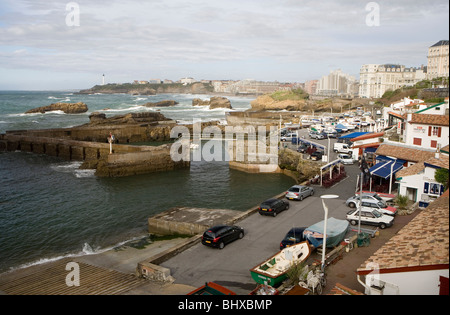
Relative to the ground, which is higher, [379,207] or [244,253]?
[379,207]

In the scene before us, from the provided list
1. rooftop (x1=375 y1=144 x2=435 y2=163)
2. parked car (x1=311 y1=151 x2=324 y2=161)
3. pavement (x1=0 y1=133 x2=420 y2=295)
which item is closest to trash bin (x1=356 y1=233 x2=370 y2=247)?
pavement (x1=0 y1=133 x2=420 y2=295)

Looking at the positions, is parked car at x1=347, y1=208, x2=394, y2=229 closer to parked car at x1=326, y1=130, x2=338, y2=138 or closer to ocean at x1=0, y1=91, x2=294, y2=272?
ocean at x1=0, y1=91, x2=294, y2=272

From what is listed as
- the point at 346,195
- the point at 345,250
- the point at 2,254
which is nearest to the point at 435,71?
the point at 346,195

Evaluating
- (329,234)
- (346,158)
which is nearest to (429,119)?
(346,158)

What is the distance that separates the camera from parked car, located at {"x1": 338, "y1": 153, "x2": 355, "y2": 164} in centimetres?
3406

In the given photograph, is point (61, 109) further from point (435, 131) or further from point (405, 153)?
point (435, 131)

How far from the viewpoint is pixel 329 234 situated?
16.4m

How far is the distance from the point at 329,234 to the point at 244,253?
392 cm

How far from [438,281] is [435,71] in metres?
117

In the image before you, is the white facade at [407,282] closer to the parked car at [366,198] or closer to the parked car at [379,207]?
the parked car at [379,207]

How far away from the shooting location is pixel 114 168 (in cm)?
3741

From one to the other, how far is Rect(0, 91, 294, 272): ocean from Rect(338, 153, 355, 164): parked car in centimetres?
519

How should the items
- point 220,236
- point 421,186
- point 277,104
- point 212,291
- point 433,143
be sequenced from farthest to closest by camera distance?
point 277,104, point 433,143, point 421,186, point 220,236, point 212,291
